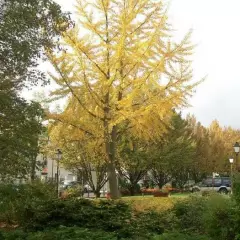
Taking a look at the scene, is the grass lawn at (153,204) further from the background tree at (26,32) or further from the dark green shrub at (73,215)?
the background tree at (26,32)

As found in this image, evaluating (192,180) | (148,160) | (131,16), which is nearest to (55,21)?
(131,16)

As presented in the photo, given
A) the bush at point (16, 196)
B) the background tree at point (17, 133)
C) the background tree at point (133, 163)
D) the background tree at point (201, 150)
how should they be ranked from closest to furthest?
the background tree at point (17, 133) < the bush at point (16, 196) < the background tree at point (133, 163) < the background tree at point (201, 150)

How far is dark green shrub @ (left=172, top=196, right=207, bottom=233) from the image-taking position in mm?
10688

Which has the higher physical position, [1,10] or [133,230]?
[1,10]

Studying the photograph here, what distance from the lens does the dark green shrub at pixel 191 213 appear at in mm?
10688

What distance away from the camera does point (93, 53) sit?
16.5 meters

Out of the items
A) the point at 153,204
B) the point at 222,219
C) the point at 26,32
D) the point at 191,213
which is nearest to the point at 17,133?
the point at 26,32

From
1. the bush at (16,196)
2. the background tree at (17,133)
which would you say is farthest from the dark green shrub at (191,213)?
the background tree at (17,133)

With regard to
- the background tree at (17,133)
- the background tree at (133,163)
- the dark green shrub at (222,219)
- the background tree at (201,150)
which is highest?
the background tree at (201,150)

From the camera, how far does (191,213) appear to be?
37.7 feet

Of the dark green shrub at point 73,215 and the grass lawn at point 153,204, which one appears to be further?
the grass lawn at point 153,204

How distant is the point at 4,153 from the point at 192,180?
1838 inches

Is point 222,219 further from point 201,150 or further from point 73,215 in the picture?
point 201,150

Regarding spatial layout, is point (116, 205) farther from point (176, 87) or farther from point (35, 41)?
point (176, 87)
